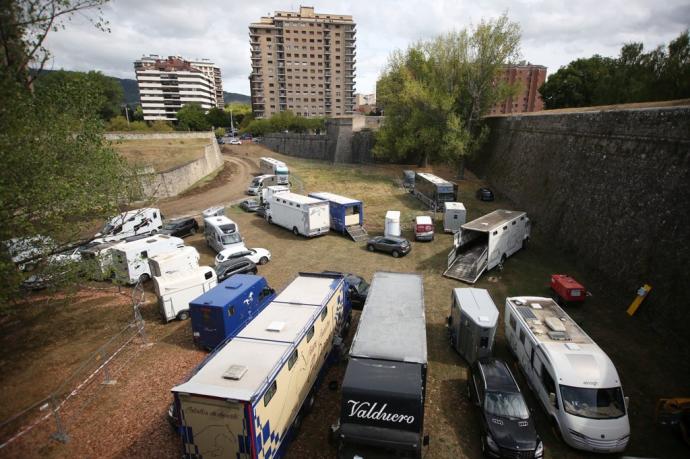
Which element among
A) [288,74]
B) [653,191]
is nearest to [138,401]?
[653,191]

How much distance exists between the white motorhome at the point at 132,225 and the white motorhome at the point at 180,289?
454 inches

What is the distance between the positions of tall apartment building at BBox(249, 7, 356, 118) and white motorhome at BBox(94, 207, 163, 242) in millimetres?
106366

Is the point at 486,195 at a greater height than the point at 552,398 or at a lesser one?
greater

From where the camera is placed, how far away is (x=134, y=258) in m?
20.9

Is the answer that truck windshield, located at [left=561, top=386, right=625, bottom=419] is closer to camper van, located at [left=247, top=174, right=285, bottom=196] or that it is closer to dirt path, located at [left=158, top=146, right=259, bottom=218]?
dirt path, located at [left=158, top=146, right=259, bottom=218]

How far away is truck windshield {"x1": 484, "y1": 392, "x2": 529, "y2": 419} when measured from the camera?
1013 centimetres

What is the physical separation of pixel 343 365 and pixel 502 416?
19.3ft

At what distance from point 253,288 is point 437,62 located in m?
41.9

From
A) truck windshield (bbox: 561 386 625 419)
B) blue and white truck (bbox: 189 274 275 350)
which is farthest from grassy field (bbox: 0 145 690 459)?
truck windshield (bbox: 561 386 625 419)

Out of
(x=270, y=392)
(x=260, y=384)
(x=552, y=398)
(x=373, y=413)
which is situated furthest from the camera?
(x=552, y=398)

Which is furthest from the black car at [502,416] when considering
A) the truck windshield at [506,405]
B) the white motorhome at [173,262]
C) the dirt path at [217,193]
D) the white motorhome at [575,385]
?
the dirt path at [217,193]

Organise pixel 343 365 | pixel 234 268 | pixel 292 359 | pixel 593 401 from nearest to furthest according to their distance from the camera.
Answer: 1. pixel 292 359
2. pixel 593 401
3. pixel 343 365
4. pixel 234 268

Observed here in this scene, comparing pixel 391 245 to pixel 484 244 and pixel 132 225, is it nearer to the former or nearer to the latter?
pixel 484 244

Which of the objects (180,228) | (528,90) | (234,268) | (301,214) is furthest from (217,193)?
(528,90)
